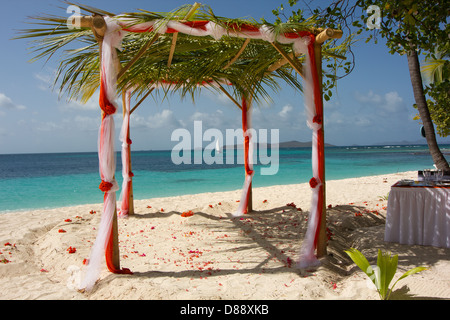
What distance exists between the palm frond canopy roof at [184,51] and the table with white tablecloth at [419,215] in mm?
1967

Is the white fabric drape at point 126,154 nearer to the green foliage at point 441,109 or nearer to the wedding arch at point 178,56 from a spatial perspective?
the wedding arch at point 178,56

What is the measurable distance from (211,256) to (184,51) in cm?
249

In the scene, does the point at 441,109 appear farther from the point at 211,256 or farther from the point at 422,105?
the point at 211,256

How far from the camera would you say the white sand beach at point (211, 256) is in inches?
108

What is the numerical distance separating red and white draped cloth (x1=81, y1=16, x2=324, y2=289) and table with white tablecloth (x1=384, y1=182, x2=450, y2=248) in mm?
1144

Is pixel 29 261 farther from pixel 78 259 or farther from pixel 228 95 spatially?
pixel 228 95

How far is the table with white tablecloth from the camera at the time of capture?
372 cm

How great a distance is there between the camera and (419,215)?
386 centimetres

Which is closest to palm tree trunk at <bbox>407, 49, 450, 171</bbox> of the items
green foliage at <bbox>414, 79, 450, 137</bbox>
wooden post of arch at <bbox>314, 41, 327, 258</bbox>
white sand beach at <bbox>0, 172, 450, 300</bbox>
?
green foliage at <bbox>414, 79, 450, 137</bbox>

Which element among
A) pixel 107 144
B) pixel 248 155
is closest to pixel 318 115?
pixel 107 144

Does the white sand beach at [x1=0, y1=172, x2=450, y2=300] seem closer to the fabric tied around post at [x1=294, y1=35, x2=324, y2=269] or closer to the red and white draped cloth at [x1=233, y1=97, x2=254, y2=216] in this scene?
the red and white draped cloth at [x1=233, y1=97, x2=254, y2=216]
